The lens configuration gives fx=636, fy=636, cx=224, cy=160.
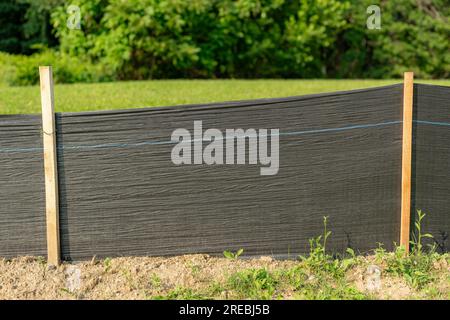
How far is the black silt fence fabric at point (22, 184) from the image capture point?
5090 mm

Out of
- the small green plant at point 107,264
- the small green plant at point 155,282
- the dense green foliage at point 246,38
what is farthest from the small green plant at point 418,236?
the dense green foliage at point 246,38

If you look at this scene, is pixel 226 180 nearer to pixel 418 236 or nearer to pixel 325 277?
pixel 325 277

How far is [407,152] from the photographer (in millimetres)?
5434

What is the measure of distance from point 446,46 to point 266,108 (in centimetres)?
2030

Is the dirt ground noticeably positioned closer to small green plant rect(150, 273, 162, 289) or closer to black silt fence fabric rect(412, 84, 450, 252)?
small green plant rect(150, 273, 162, 289)

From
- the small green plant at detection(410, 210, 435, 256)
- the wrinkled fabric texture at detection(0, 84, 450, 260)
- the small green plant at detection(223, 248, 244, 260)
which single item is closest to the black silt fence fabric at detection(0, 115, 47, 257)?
the wrinkled fabric texture at detection(0, 84, 450, 260)

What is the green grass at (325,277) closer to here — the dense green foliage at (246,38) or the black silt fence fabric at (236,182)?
the black silt fence fabric at (236,182)

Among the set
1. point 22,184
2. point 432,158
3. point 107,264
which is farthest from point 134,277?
point 432,158

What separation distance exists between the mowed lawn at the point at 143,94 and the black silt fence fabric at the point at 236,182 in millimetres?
4689

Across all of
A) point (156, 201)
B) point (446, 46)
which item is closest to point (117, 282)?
point (156, 201)

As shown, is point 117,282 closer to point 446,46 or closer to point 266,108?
point 266,108

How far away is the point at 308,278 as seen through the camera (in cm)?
504

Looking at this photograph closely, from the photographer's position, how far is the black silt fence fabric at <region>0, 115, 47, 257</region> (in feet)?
16.7

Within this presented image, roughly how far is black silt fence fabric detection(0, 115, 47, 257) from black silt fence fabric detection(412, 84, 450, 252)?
3159 mm
